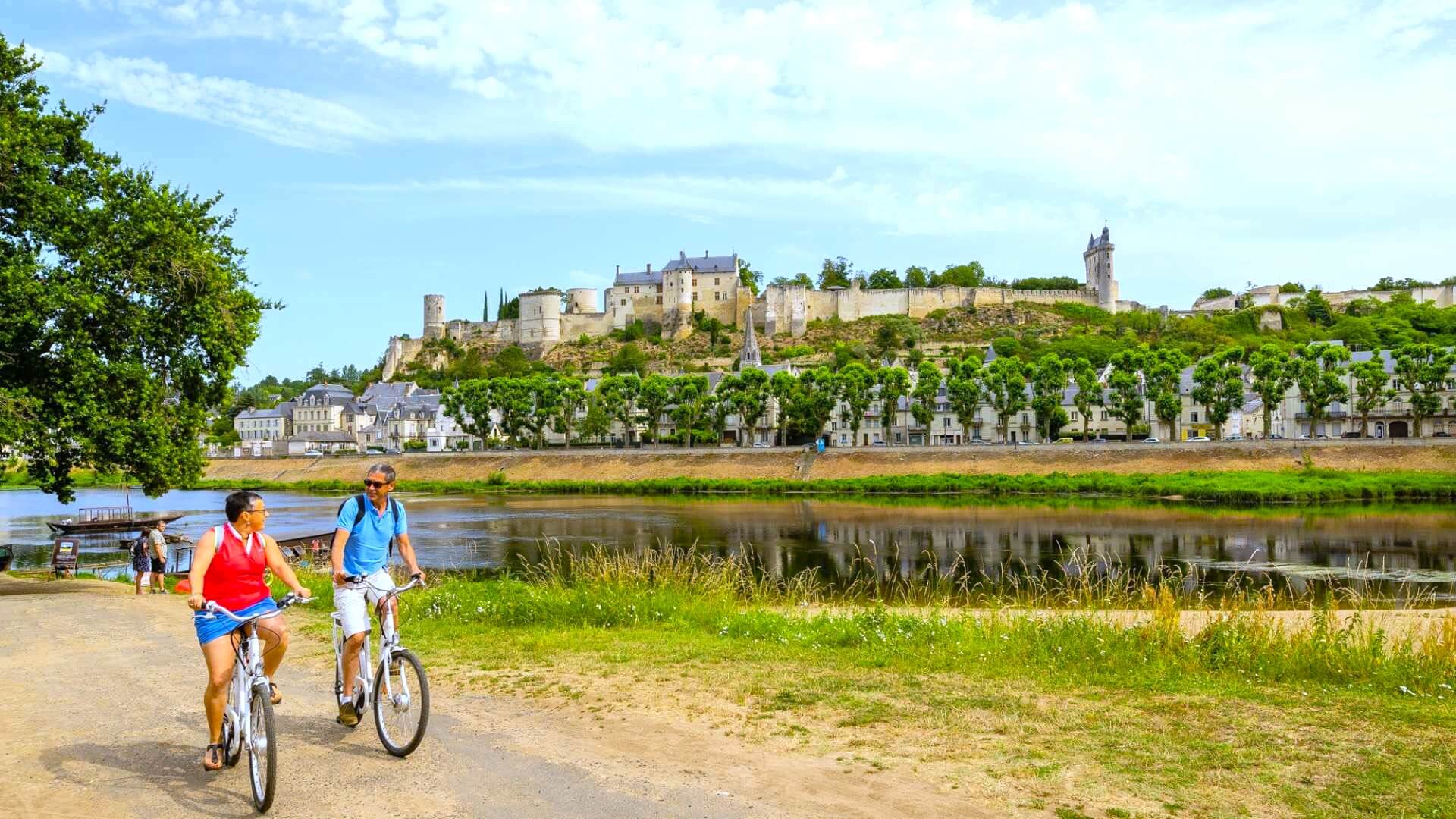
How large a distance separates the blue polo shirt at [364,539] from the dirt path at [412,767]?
1136 mm

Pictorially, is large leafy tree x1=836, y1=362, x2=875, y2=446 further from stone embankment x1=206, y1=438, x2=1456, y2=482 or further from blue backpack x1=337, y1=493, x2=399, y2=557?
blue backpack x1=337, y1=493, x2=399, y2=557

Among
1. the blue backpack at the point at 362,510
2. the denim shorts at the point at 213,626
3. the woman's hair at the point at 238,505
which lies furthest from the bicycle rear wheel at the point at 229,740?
the blue backpack at the point at 362,510

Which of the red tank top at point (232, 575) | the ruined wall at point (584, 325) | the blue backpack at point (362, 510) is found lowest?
the red tank top at point (232, 575)

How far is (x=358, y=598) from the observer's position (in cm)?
673

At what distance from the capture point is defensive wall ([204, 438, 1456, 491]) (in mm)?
48031

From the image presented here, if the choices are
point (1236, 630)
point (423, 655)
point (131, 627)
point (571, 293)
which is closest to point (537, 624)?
point (423, 655)

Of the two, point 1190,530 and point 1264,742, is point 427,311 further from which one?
point 1264,742

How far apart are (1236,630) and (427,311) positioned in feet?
439

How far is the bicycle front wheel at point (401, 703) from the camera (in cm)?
619

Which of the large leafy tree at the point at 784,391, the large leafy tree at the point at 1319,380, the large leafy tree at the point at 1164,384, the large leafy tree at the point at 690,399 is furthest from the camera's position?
the large leafy tree at the point at 690,399

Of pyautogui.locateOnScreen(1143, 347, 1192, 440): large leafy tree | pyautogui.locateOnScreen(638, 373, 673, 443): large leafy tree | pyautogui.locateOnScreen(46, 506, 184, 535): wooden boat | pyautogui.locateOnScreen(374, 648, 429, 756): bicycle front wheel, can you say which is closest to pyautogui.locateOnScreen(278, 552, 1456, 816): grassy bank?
pyautogui.locateOnScreen(374, 648, 429, 756): bicycle front wheel

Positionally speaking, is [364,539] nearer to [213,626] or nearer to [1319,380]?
[213,626]

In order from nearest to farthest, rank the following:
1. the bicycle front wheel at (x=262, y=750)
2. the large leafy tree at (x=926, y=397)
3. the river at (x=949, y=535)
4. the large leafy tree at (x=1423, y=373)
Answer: the bicycle front wheel at (x=262, y=750), the river at (x=949, y=535), the large leafy tree at (x=1423, y=373), the large leafy tree at (x=926, y=397)

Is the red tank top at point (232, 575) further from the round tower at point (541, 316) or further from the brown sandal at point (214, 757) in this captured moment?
the round tower at point (541, 316)
